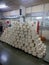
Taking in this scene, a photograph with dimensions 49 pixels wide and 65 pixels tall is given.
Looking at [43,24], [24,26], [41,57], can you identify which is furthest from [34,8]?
[41,57]

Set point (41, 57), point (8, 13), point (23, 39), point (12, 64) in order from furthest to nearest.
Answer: point (8, 13), point (23, 39), point (12, 64), point (41, 57)

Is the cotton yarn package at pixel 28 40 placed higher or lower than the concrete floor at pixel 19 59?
higher

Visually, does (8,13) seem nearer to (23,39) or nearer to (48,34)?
(48,34)

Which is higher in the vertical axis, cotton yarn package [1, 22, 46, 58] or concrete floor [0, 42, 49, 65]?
cotton yarn package [1, 22, 46, 58]

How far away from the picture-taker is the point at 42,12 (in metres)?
7.64

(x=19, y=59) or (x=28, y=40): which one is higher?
(x=28, y=40)

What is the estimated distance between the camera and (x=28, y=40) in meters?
2.25

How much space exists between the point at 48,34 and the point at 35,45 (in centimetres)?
557

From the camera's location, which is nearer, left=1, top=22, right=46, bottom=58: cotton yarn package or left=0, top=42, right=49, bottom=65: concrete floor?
left=0, top=42, right=49, bottom=65: concrete floor

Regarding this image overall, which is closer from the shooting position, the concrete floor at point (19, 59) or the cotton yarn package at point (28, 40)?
the concrete floor at point (19, 59)

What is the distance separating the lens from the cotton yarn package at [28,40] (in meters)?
2.06

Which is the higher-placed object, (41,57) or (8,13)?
(8,13)

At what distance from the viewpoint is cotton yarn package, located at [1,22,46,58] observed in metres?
2.06

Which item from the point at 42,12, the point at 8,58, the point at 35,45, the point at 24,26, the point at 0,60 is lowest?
the point at 0,60
